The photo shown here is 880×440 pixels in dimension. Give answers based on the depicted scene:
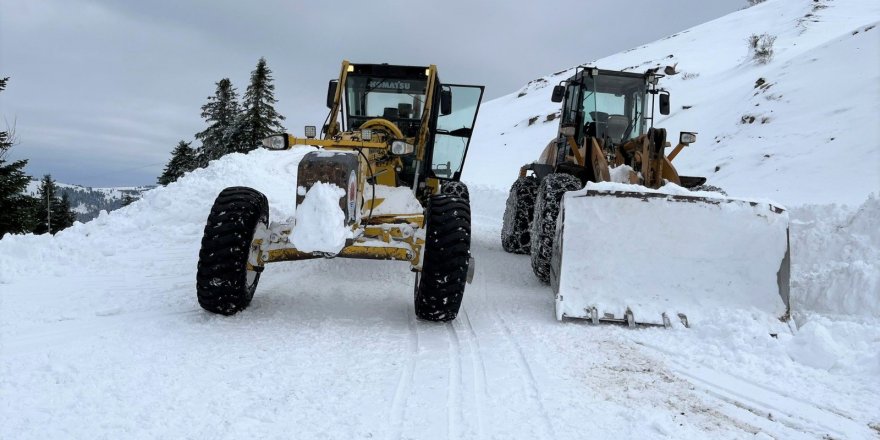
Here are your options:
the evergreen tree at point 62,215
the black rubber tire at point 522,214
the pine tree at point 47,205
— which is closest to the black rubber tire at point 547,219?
the black rubber tire at point 522,214

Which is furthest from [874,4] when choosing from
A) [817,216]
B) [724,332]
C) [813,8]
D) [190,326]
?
[190,326]

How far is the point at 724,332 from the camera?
458 centimetres

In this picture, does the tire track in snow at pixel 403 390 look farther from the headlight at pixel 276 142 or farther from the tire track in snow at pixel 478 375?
the headlight at pixel 276 142

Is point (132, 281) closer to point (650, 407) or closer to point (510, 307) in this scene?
point (510, 307)

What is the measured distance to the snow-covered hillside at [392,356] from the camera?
10.1 ft

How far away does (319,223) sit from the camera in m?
4.35

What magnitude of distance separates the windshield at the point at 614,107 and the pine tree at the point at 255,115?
2982 cm

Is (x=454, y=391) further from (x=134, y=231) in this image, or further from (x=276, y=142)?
(x=134, y=231)

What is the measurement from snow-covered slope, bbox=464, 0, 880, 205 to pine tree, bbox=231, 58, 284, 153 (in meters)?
12.8

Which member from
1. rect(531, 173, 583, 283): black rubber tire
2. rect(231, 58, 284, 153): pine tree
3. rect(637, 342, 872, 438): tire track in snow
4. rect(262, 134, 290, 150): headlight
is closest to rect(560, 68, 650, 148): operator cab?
rect(531, 173, 583, 283): black rubber tire

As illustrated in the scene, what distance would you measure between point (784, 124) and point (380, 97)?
11.4 meters

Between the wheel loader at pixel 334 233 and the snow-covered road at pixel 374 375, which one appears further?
the wheel loader at pixel 334 233

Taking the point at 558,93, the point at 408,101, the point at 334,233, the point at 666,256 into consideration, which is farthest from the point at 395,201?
the point at 558,93

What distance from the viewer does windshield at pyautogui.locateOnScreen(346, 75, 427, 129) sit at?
791 cm
